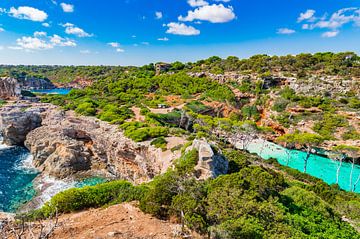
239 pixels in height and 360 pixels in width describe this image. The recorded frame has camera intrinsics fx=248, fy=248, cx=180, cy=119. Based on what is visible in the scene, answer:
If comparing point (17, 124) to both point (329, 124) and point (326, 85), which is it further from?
point (326, 85)

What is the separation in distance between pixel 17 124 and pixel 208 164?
31884mm

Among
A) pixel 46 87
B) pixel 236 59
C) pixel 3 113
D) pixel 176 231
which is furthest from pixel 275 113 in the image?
pixel 46 87

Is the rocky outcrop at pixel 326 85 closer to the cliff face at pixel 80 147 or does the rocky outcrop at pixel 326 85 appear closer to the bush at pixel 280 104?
the bush at pixel 280 104

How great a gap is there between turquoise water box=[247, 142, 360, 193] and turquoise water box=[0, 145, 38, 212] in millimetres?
26747

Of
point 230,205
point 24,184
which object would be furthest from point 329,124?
point 24,184

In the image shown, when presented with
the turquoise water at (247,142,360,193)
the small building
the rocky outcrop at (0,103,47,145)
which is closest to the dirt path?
the turquoise water at (247,142,360,193)

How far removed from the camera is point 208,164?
14.7 meters

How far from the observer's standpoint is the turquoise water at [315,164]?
1105 inches

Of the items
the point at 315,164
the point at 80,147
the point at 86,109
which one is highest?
the point at 86,109

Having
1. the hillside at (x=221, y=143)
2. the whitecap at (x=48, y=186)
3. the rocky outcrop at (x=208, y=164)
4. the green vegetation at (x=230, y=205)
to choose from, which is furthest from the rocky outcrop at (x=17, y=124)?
the rocky outcrop at (x=208, y=164)

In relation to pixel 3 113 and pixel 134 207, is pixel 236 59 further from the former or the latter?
pixel 134 207

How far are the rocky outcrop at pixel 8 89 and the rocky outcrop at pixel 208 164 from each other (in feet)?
172

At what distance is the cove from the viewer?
28016mm

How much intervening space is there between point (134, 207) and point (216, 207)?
437cm
